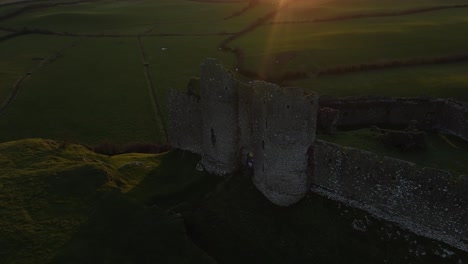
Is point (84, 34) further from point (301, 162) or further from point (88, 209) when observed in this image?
point (301, 162)

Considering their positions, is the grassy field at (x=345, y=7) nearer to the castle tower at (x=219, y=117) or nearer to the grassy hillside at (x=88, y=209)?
the grassy hillside at (x=88, y=209)

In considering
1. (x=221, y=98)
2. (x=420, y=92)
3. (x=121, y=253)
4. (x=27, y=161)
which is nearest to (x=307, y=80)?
(x=420, y=92)

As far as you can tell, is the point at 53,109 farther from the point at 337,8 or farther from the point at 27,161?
the point at 337,8

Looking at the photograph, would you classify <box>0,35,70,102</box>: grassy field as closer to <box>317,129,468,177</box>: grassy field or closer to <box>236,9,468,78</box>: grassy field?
<box>236,9,468,78</box>: grassy field

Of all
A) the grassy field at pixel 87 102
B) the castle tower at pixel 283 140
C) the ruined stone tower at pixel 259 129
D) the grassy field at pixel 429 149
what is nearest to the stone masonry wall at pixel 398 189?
the castle tower at pixel 283 140

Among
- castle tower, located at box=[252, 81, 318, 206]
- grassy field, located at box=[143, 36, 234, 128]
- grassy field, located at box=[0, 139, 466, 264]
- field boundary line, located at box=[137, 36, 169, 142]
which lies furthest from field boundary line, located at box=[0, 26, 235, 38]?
castle tower, located at box=[252, 81, 318, 206]

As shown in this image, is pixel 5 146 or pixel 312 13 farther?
pixel 312 13

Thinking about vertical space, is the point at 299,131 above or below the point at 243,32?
above
